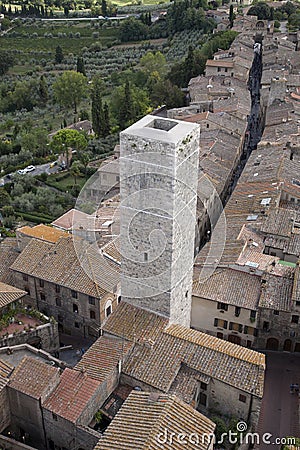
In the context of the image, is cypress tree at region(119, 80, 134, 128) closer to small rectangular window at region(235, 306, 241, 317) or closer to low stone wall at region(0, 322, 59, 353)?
small rectangular window at region(235, 306, 241, 317)

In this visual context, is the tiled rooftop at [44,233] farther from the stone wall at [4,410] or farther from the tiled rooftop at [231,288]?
the stone wall at [4,410]

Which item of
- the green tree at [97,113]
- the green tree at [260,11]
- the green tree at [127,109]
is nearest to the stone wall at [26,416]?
the green tree at [97,113]

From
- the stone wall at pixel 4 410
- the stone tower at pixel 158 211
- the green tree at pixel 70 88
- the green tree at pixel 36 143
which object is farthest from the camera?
the green tree at pixel 70 88

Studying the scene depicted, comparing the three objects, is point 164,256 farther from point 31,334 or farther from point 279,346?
point 279,346

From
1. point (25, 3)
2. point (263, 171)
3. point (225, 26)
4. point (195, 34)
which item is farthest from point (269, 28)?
point (25, 3)

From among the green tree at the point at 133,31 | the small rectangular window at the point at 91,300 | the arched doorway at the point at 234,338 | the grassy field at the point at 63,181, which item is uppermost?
the green tree at the point at 133,31

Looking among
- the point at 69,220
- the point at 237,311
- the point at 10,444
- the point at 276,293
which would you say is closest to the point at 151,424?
the point at 10,444

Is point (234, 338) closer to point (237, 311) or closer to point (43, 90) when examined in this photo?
point (237, 311)

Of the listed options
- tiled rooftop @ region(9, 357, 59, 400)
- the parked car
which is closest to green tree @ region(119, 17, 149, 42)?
the parked car
